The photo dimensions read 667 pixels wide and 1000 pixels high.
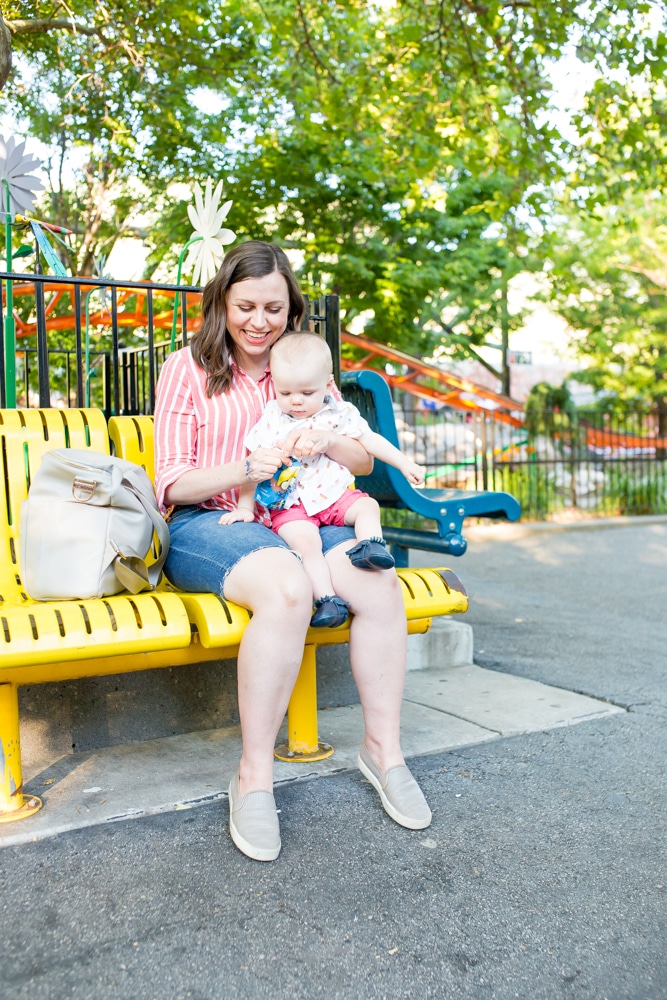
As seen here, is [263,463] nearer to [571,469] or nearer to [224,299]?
[224,299]

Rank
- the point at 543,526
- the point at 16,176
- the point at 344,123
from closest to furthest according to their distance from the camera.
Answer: the point at 16,176 → the point at 344,123 → the point at 543,526

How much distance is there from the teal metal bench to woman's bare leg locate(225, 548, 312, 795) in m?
1.59

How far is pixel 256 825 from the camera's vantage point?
89.9 inches

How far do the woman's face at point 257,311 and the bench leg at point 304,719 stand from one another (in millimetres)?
1059

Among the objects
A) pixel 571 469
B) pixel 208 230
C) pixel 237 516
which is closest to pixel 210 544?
pixel 237 516

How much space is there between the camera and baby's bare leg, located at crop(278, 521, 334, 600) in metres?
2.57

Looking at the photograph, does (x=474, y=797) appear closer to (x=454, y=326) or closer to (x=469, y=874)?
(x=469, y=874)

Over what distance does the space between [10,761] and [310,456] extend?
127cm

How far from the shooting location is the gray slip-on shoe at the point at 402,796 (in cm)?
244

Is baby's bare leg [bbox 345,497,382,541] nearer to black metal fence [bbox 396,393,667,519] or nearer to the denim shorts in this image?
the denim shorts

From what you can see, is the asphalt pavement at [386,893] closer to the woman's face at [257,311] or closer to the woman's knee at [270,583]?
the woman's knee at [270,583]

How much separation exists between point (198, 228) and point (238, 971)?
354 cm

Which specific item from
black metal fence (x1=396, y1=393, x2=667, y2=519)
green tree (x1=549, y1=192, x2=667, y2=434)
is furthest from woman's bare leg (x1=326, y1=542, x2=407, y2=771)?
green tree (x1=549, y1=192, x2=667, y2=434)

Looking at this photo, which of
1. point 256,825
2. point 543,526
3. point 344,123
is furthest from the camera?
point 543,526
